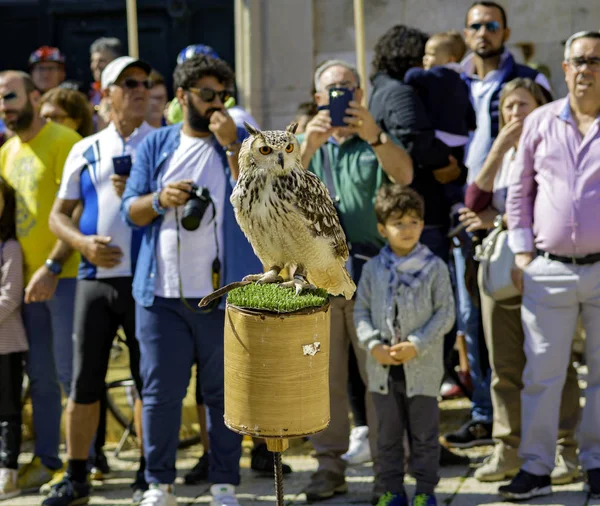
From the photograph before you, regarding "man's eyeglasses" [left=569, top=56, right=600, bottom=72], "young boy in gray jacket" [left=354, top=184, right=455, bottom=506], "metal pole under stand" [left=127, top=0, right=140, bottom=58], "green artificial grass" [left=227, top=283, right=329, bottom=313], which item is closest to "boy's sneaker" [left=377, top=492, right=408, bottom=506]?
"young boy in gray jacket" [left=354, top=184, right=455, bottom=506]

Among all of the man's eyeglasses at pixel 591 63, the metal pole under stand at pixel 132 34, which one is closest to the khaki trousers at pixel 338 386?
the man's eyeglasses at pixel 591 63

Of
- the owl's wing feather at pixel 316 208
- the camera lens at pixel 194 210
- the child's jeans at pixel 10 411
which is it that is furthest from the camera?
the child's jeans at pixel 10 411

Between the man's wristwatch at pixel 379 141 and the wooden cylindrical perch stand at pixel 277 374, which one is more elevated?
the man's wristwatch at pixel 379 141

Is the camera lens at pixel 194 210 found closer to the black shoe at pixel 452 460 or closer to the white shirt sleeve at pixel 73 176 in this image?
the white shirt sleeve at pixel 73 176

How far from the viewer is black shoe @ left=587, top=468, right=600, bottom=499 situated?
16.0ft

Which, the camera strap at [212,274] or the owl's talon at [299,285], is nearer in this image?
the owl's talon at [299,285]

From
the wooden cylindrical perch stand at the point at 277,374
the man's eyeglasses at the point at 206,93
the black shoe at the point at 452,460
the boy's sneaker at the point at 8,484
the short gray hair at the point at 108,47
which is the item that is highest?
the short gray hair at the point at 108,47

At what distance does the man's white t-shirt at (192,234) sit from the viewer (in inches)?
190

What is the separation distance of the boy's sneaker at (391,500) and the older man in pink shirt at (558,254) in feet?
1.65

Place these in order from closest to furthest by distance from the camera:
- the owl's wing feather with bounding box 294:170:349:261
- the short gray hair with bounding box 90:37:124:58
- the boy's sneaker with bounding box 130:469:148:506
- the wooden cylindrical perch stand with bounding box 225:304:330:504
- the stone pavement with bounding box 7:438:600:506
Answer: the wooden cylindrical perch stand with bounding box 225:304:330:504
the owl's wing feather with bounding box 294:170:349:261
the stone pavement with bounding box 7:438:600:506
the boy's sneaker with bounding box 130:469:148:506
the short gray hair with bounding box 90:37:124:58

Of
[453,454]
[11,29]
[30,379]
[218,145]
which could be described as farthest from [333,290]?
[11,29]

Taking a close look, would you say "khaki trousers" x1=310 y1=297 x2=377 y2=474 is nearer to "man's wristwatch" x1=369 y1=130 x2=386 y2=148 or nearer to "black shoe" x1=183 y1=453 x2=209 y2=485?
"black shoe" x1=183 y1=453 x2=209 y2=485

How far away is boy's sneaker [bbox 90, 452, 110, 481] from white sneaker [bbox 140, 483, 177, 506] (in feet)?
2.69

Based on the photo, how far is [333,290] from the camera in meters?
3.81
